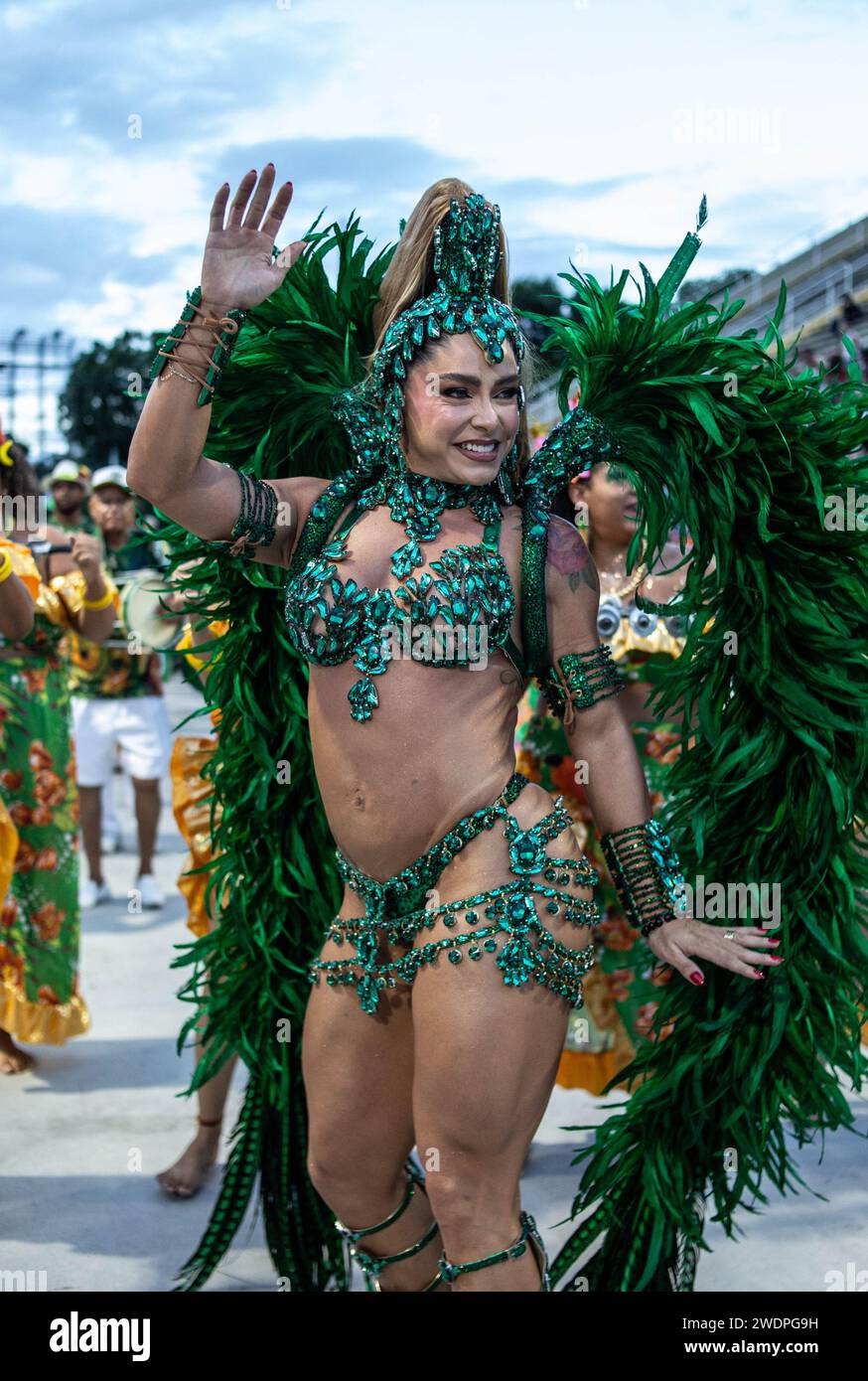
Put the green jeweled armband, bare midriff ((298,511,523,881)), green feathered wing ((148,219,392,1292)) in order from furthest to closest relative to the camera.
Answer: green feathered wing ((148,219,392,1292)), bare midriff ((298,511,523,881)), the green jeweled armband

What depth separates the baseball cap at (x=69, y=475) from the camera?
7.20 m

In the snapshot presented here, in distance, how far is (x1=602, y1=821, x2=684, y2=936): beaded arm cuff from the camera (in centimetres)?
229

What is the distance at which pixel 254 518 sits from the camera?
226cm

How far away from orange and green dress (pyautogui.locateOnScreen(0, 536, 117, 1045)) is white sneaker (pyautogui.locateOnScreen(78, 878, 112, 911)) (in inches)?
83.4

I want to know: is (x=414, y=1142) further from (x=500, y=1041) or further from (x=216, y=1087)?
(x=216, y=1087)

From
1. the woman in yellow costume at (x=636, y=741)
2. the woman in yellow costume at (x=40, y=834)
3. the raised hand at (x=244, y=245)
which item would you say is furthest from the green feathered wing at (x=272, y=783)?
the woman in yellow costume at (x=40, y=834)

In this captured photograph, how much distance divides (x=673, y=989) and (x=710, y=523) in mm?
837

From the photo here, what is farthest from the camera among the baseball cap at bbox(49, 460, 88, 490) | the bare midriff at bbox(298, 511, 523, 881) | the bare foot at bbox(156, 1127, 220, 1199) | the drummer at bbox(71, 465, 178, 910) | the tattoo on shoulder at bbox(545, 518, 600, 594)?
the baseball cap at bbox(49, 460, 88, 490)

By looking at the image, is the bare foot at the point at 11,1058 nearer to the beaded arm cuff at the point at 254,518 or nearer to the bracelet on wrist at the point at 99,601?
the bracelet on wrist at the point at 99,601

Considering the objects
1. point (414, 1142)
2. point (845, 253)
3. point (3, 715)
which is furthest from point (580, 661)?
point (845, 253)

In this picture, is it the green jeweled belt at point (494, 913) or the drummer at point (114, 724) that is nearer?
the green jeweled belt at point (494, 913)

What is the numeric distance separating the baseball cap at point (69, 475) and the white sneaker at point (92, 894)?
2.01m

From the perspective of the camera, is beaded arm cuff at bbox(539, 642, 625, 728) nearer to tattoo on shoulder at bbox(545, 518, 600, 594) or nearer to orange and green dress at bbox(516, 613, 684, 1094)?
tattoo on shoulder at bbox(545, 518, 600, 594)

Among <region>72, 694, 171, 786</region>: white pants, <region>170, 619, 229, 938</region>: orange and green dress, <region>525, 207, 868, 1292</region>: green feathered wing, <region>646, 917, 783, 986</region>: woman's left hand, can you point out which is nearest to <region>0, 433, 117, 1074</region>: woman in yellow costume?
<region>170, 619, 229, 938</region>: orange and green dress
